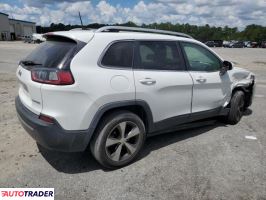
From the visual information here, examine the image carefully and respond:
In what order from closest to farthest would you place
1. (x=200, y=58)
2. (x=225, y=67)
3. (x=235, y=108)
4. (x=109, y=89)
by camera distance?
(x=109, y=89) → (x=200, y=58) → (x=225, y=67) → (x=235, y=108)

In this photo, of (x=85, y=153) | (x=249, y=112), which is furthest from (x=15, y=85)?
(x=249, y=112)

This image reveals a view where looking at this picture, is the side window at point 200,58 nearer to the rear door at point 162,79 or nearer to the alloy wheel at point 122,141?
the rear door at point 162,79

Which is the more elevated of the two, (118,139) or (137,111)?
(137,111)

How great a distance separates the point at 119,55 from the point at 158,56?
0.72 m

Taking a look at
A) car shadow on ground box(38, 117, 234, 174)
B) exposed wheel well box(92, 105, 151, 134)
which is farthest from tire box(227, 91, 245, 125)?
exposed wheel well box(92, 105, 151, 134)

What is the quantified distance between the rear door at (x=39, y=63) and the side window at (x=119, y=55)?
0.43 m

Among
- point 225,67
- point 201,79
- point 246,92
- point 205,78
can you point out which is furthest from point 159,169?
point 246,92

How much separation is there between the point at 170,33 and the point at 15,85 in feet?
21.5

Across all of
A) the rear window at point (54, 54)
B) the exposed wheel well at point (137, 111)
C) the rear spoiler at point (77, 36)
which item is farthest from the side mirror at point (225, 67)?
the rear window at point (54, 54)

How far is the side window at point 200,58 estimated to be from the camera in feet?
14.7

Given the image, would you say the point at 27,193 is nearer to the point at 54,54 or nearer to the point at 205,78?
the point at 54,54

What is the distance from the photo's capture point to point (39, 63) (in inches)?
136

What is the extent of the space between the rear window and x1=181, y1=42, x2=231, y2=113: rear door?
190 centimetres

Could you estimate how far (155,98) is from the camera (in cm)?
386
